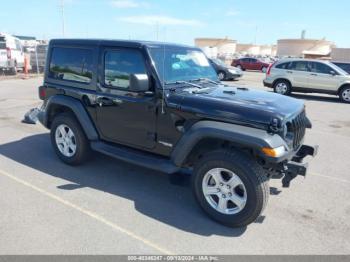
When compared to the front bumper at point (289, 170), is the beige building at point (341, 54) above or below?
above

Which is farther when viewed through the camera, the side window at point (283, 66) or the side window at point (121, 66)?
the side window at point (283, 66)

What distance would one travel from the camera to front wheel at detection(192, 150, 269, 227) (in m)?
3.27

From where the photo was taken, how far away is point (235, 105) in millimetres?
3473

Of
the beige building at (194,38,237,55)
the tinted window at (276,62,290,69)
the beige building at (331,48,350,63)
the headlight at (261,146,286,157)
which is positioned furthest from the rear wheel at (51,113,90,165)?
the beige building at (194,38,237,55)

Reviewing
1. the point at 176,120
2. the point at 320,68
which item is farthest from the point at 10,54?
the point at 176,120

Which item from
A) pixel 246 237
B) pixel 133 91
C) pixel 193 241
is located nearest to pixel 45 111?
pixel 133 91

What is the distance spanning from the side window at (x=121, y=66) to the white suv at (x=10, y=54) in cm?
1642

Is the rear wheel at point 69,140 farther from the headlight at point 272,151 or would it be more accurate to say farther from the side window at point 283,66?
the side window at point 283,66

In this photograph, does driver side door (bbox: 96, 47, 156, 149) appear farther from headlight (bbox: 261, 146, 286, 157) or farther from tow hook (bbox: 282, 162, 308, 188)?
tow hook (bbox: 282, 162, 308, 188)

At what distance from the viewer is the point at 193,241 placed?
10.5 ft

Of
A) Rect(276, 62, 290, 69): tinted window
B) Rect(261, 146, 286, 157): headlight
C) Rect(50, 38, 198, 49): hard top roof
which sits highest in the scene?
Rect(50, 38, 198, 49): hard top roof

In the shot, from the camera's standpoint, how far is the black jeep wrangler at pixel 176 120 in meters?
3.32

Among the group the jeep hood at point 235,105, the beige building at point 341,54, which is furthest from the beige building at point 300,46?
the jeep hood at point 235,105

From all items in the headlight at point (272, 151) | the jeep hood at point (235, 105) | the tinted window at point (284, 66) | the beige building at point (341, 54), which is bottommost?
the headlight at point (272, 151)
